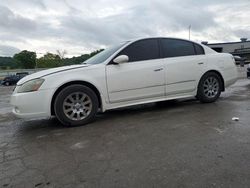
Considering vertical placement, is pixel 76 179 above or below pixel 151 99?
below

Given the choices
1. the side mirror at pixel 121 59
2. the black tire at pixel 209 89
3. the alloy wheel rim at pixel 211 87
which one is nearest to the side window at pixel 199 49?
the black tire at pixel 209 89

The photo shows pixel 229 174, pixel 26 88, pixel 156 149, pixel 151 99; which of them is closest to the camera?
pixel 229 174

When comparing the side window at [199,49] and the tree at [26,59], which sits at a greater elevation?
the tree at [26,59]

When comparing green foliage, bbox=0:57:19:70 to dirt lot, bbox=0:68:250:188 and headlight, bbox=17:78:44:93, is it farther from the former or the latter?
dirt lot, bbox=0:68:250:188

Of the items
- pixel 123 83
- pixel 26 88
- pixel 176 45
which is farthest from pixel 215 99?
pixel 26 88

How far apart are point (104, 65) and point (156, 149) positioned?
7.20 ft

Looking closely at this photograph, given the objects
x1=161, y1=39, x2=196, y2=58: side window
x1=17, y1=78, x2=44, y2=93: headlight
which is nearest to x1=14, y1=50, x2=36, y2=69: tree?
x1=161, y1=39, x2=196, y2=58: side window

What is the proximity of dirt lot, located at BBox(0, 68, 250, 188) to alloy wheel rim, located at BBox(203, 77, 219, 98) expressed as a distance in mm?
974

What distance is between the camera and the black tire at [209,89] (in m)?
5.74

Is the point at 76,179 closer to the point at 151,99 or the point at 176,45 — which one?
the point at 151,99

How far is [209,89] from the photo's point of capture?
19.3 feet

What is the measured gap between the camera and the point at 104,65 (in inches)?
186

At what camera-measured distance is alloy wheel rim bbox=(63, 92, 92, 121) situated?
4.41 metres

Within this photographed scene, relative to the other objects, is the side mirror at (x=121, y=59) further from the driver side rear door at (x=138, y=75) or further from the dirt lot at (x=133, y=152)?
the dirt lot at (x=133, y=152)
